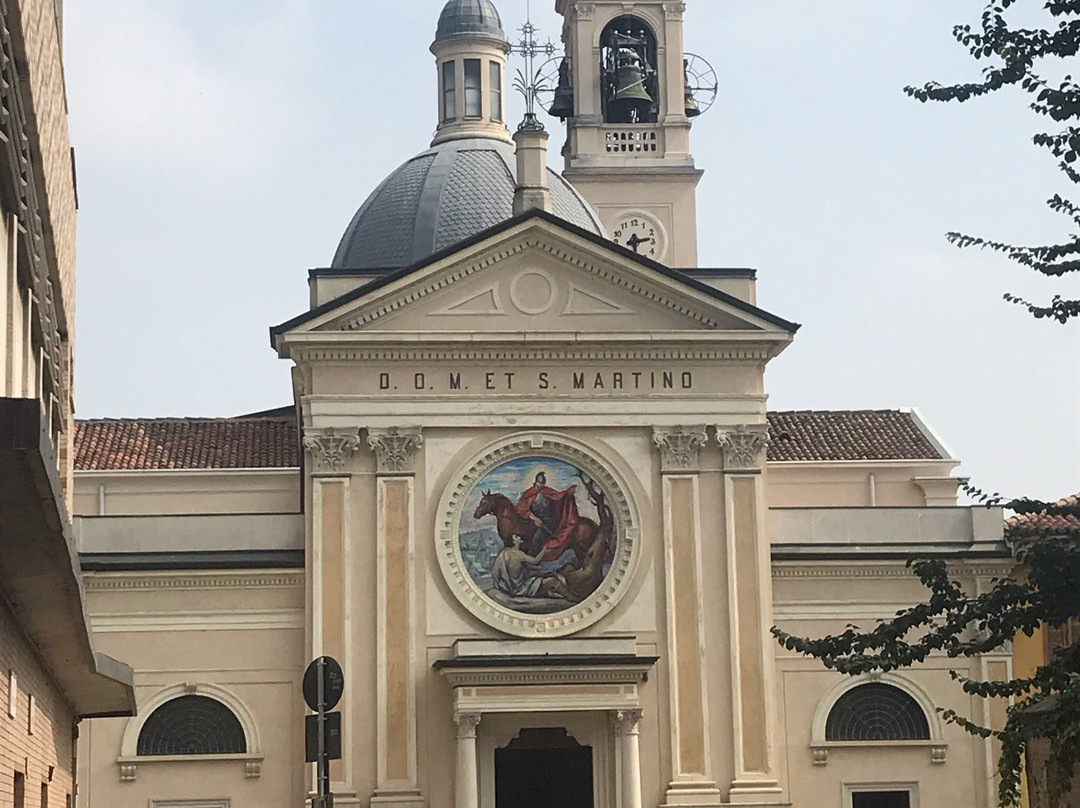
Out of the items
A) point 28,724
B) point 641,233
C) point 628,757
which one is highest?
point 641,233

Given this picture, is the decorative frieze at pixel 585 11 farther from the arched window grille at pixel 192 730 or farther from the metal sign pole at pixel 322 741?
the metal sign pole at pixel 322 741

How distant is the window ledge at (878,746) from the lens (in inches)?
1328

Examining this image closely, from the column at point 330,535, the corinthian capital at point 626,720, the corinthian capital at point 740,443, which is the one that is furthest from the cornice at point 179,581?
the corinthian capital at point 740,443

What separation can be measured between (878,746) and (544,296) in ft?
29.2

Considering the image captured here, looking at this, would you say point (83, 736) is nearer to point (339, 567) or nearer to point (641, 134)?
point (339, 567)

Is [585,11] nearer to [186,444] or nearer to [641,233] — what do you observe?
[641,233]

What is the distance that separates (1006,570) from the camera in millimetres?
34906

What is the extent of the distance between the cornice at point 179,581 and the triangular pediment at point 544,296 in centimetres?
405

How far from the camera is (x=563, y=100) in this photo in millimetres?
48812

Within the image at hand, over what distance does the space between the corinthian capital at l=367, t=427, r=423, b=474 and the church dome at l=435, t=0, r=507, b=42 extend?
45.5 ft

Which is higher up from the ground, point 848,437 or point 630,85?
point 630,85

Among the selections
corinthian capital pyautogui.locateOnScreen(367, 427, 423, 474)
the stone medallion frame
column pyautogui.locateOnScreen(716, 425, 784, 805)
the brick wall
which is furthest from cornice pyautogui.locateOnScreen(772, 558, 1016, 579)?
the brick wall

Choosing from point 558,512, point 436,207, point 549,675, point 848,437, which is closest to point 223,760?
point 549,675

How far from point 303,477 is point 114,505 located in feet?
24.3
